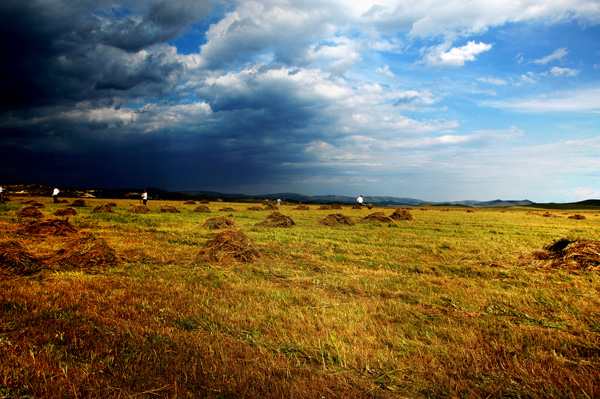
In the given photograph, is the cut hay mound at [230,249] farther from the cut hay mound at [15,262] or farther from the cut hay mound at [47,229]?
the cut hay mound at [47,229]

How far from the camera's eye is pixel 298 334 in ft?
14.3

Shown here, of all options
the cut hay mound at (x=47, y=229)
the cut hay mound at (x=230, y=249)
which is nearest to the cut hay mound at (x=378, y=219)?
the cut hay mound at (x=230, y=249)

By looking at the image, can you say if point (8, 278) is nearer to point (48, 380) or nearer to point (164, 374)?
point (48, 380)

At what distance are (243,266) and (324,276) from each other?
2.64 meters

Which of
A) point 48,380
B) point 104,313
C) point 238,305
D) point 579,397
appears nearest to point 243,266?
point 238,305

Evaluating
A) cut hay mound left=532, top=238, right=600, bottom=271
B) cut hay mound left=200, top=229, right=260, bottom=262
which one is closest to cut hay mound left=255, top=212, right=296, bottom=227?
cut hay mound left=200, top=229, right=260, bottom=262

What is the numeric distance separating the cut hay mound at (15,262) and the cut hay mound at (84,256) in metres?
0.59

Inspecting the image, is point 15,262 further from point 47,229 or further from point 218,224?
point 218,224

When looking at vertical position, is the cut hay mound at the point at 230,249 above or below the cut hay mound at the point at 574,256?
below

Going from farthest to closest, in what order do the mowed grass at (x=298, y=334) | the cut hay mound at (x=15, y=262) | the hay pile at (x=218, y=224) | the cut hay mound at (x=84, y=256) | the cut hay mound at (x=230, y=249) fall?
the hay pile at (x=218, y=224)
the cut hay mound at (x=230, y=249)
the cut hay mound at (x=84, y=256)
the cut hay mound at (x=15, y=262)
the mowed grass at (x=298, y=334)

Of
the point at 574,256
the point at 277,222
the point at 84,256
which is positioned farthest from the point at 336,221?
the point at 84,256

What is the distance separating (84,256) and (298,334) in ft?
25.0

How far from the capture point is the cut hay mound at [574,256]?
848 centimetres

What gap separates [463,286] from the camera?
735 centimetres
